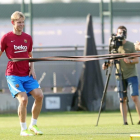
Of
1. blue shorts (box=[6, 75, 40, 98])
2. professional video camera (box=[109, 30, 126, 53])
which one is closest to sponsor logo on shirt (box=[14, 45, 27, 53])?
blue shorts (box=[6, 75, 40, 98])

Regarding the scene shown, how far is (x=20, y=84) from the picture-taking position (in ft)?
28.1

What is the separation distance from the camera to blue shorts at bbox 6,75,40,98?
855 centimetres

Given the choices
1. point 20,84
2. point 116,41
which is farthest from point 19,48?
point 116,41

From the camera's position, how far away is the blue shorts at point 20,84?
8.55 metres

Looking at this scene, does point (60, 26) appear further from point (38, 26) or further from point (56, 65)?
point (56, 65)

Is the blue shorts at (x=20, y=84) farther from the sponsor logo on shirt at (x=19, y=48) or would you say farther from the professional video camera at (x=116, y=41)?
the professional video camera at (x=116, y=41)

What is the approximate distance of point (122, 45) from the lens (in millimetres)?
10953

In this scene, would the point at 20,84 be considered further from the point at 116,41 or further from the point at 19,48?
the point at 116,41

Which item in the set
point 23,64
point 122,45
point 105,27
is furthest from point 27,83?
point 105,27

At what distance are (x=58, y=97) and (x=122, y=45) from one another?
19.7 ft

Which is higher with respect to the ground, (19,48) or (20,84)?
(19,48)

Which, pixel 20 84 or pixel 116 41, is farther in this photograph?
pixel 116 41

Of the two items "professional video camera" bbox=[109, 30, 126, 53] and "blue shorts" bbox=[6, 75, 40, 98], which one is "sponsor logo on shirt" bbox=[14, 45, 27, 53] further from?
"professional video camera" bbox=[109, 30, 126, 53]

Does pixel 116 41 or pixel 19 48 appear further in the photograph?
pixel 116 41
